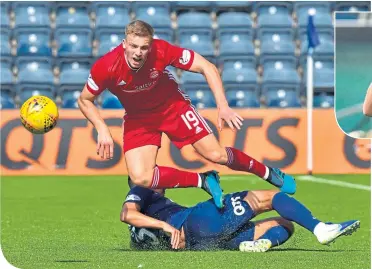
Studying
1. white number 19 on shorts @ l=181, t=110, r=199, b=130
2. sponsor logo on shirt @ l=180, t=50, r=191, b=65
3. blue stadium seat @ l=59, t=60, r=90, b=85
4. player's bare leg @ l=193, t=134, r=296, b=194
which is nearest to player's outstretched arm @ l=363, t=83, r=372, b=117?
player's bare leg @ l=193, t=134, r=296, b=194

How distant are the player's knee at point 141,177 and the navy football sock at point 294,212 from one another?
1002 millimetres

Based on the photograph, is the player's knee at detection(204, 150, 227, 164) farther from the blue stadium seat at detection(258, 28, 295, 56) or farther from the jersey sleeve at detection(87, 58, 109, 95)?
the blue stadium seat at detection(258, 28, 295, 56)

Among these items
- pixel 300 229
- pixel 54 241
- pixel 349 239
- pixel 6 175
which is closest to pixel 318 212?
pixel 300 229

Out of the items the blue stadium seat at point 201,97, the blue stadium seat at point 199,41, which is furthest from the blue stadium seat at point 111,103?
the blue stadium seat at point 199,41

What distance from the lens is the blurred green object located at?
626cm

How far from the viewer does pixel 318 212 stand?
9898 mm

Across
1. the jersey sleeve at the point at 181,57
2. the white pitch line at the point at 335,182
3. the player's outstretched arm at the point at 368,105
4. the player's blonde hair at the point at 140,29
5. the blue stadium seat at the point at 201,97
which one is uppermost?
the player's blonde hair at the point at 140,29

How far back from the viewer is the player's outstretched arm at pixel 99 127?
648 cm

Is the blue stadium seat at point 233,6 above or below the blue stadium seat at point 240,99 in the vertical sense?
above

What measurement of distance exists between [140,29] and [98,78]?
0.58 m

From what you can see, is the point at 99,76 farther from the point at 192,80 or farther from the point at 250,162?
the point at 192,80

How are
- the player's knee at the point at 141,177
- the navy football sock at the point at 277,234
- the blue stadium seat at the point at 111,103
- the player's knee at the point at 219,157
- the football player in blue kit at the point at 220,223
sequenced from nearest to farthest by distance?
the football player in blue kit at the point at 220,223, the navy football sock at the point at 277,234, the player's knee at the point at 141,177, the player's knee at the point at 219,157, the blue stadium seat at the point at 111,103

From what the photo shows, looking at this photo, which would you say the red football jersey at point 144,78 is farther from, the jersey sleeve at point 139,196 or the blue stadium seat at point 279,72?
the blue stadium seat at point 279,72

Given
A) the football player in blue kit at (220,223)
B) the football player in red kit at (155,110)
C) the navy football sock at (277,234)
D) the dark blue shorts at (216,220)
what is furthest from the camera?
the football player in red kit at (155,110)
